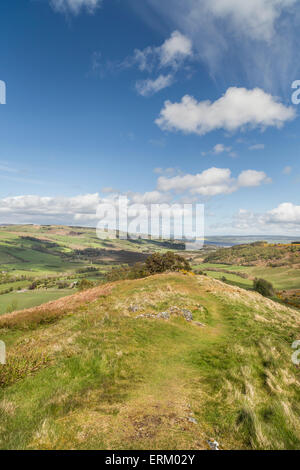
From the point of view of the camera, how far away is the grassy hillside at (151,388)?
5.82 m

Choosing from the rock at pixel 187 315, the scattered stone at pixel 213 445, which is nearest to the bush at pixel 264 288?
the rock at pixel 187 315

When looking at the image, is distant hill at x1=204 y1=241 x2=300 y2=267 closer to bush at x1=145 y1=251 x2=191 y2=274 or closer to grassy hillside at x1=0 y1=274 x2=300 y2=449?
bush at x1=145 y1=251 x2=191 y2=274

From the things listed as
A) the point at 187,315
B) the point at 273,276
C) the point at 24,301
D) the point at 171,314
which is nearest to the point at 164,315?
the point at 171,314

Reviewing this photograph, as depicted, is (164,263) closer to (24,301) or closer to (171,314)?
(171,314)

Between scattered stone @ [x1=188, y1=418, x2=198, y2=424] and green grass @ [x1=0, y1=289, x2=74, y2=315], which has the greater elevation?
scattered stone @ [x1=188, y1=418, x2=198, y2=424]

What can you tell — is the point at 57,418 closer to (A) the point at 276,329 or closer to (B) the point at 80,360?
(B) the point at 80,360

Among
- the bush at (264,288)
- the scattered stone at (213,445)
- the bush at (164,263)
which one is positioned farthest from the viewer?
the bush at (264,288)

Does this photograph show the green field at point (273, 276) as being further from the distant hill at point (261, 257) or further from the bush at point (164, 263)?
the bush at point (164, 263)

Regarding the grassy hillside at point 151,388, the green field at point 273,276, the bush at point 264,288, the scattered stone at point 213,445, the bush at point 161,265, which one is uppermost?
the scattered stone at point 213,445

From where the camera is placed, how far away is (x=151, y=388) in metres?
8.57

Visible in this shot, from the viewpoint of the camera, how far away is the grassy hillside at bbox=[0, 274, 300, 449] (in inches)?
229

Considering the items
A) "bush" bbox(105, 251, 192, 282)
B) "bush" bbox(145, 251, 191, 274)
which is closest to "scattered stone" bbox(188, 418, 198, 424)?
"bush" bbox(105, 251, 192, 282)
